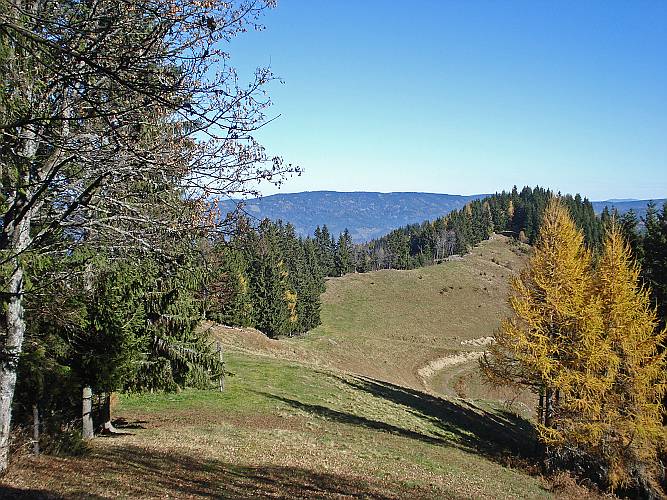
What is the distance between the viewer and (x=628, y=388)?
19297 mm

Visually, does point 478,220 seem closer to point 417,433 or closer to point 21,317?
point 417,433

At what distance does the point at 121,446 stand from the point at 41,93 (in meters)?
10.6

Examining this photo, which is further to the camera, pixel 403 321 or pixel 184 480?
pixel 403 321

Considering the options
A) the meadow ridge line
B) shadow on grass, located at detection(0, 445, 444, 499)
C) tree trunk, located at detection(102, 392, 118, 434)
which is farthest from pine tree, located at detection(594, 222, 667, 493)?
the meadow ridge line

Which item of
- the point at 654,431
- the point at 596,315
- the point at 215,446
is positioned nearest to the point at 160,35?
the point at 215,446

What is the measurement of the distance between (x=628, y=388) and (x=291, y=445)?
13137mm

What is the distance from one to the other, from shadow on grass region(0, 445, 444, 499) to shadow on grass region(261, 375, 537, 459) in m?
9.84

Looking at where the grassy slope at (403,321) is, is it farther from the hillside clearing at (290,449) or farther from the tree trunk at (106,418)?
the tree trunk at (106,418)

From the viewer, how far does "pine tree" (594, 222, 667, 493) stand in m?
18.8

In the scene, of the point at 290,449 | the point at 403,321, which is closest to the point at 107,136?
the point at 290,449

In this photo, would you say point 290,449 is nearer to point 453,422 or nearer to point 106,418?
point 106,418

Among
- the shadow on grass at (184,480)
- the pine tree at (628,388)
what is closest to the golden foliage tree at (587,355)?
the pine tree at (628,388)

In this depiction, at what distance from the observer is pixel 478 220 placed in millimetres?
153375

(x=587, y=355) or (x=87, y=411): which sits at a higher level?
(x=587, y=355)
